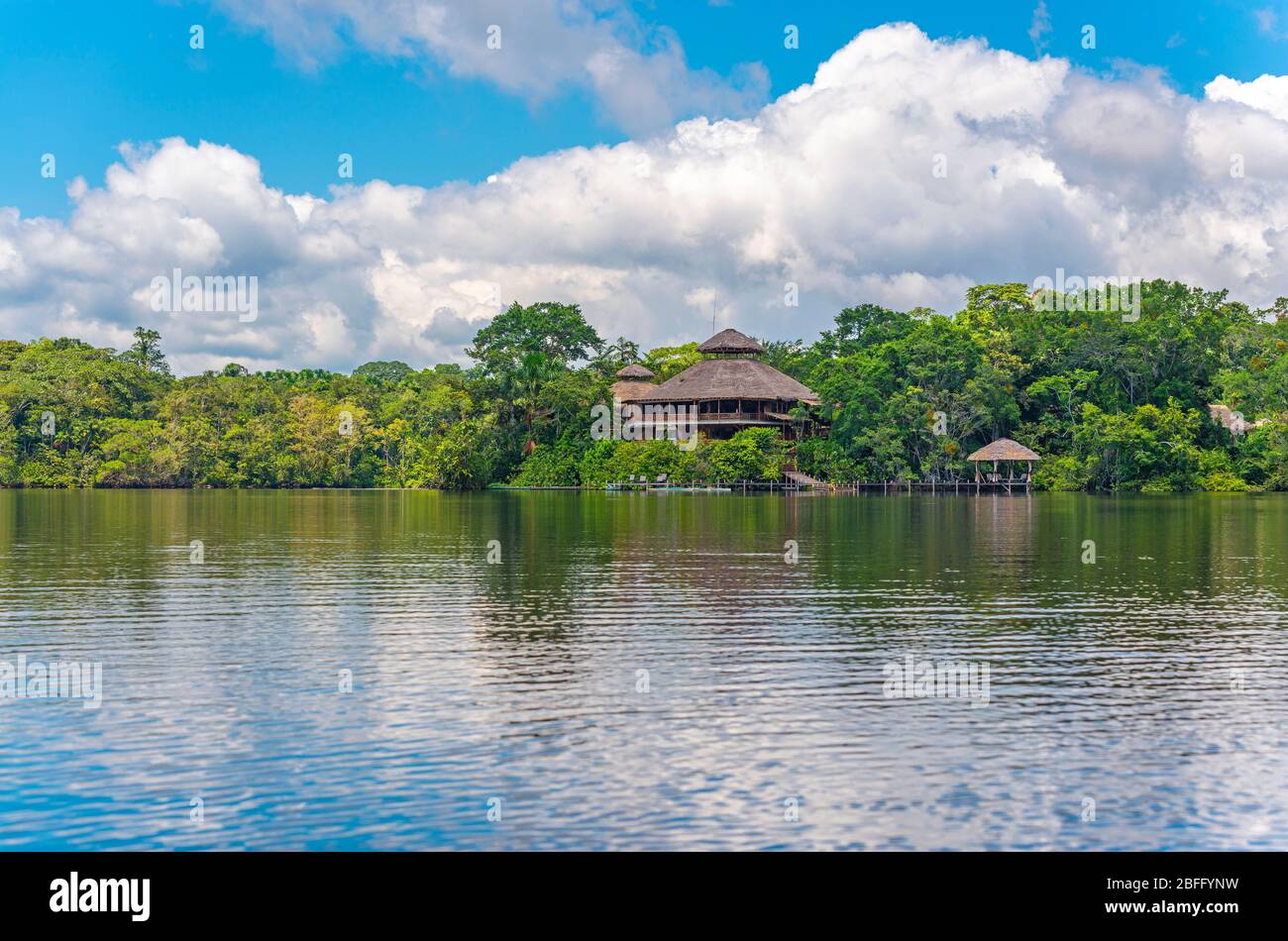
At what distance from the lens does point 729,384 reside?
87.1m

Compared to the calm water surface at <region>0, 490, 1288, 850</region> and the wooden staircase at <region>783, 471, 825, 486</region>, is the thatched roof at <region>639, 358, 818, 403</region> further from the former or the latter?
the calm water surface at <region>0, 490, 1288, 850</region>

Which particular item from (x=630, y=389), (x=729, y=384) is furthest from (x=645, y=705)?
(x=630, y=389)

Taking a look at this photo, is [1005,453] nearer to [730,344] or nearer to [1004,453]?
[1004,453]

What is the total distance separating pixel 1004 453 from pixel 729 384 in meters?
20.4

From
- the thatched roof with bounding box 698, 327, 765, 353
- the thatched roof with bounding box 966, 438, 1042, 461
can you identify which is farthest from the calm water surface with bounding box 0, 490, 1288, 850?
the thatched roof with bounding box 698, 327, 765, 353

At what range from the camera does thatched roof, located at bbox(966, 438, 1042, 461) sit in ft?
248

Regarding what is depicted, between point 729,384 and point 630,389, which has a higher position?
point 630,389

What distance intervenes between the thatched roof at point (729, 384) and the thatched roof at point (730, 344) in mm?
1055

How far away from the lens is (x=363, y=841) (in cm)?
963

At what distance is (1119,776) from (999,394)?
70210 millimetres

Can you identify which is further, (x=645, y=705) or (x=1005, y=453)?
(x=1005, y=453)

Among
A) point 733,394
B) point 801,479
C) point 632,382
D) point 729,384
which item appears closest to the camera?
point 801,479

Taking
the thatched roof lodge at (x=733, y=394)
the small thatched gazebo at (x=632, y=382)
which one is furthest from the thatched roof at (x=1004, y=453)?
the small thatched gazebo at (x=632, y=382)
